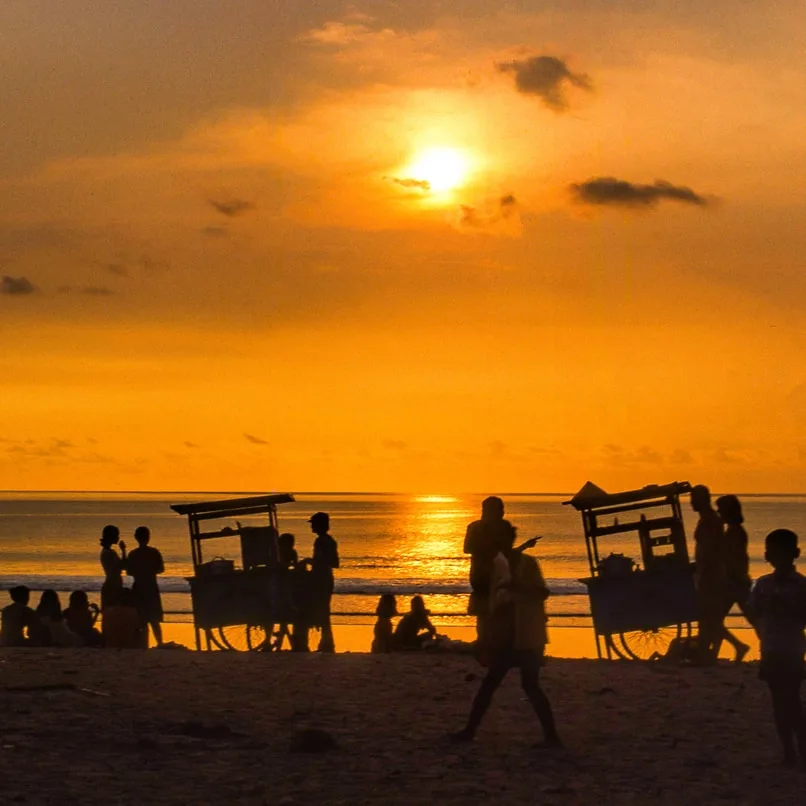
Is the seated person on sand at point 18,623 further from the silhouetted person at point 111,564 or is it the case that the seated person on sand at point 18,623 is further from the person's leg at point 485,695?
the person's leg at point 485,695

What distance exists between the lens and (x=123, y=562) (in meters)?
19.1

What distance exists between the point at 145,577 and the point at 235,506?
184 cm

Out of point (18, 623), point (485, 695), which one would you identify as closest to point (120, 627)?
point (18, 623)

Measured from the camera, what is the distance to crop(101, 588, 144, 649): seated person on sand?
1903 cm

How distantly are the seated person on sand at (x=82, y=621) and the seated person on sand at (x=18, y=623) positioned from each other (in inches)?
19.9

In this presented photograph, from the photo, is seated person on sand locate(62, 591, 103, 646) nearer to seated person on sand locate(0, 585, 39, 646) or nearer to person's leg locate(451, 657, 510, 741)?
seated person on sand locate(0, 585, 39, 646)

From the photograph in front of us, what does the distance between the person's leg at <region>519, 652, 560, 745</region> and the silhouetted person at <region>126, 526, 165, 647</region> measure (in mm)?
8834

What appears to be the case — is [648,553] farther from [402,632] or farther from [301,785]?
[301,785]

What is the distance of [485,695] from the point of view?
36.5 feet

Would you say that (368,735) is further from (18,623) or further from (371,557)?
(371,557)

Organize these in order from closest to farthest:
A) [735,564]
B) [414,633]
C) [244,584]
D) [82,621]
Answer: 1. [735,564]
2. [244,584]
3. [414,633]
4. [82,621]

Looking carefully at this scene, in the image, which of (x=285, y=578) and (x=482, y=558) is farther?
(x=285, y=578)

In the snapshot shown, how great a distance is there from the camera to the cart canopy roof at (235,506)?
18172 millimetres

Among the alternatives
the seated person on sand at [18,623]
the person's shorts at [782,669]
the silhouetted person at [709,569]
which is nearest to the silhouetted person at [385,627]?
the silhouetted person at [709,569]
